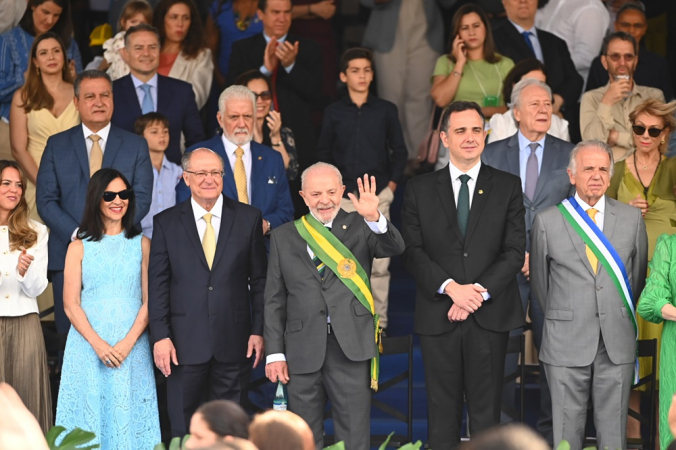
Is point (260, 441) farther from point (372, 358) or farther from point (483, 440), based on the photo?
point (372, 358)

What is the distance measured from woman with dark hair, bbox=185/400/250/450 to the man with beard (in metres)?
4.55

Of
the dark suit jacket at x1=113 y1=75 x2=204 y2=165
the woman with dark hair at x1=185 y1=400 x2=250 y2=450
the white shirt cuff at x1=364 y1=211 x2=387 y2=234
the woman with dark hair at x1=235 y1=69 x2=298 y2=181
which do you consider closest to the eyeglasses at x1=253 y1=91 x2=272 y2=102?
the woman with dark hair at x1=235 y1=69 x2=298 y2=181

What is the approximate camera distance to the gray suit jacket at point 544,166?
7023 millimetres

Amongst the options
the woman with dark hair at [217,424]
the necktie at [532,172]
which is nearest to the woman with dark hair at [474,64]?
the necktie at [532,172]

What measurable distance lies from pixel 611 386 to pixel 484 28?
123 inches

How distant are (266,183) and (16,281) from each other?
1.63 metres

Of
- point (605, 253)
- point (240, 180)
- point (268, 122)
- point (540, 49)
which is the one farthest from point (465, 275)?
point (540, 49)

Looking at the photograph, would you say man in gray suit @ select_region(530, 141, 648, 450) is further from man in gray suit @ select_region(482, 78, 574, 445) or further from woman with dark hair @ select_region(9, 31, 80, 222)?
woman with dark hair @ select_region(9, 31, 80, 222)

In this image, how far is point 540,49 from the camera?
8828 millimetres

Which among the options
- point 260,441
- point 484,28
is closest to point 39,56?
point 484,28

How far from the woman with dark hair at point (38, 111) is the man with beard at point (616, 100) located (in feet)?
11.6

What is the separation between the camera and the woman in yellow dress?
7.04 metres

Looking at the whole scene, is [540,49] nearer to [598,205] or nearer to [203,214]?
[598,205]

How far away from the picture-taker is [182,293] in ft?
21.1
